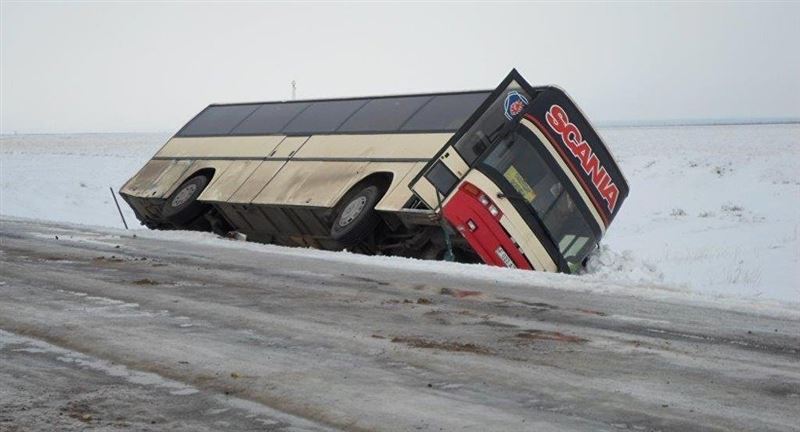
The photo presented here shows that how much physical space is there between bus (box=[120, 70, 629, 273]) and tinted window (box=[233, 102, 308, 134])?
5 centimetres

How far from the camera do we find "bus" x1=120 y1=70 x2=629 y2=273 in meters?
14.7

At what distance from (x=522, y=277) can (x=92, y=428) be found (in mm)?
6963

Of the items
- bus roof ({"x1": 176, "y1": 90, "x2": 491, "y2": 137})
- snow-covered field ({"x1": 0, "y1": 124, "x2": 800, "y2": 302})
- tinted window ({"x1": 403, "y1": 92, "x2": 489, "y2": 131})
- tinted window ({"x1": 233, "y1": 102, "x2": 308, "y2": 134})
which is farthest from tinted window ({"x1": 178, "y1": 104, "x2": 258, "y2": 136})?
snow-covered field ({"x1": 0, "y1": 124, "x2": 800, "y2": 302})

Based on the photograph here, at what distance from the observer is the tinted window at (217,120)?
20.9 m

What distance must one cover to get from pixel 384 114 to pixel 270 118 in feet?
10.3

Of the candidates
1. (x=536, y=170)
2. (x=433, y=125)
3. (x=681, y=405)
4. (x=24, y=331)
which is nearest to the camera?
(x=681, y=405)

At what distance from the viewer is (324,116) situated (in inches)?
747

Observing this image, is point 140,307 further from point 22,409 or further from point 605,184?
point 605,184

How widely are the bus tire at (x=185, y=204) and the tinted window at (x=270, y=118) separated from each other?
4.02 ft

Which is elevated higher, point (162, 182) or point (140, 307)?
point (140, 307)

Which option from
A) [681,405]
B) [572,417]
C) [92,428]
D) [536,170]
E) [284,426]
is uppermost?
[92,428]

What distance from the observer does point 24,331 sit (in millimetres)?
7645

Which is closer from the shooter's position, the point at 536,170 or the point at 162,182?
the point at 536,170

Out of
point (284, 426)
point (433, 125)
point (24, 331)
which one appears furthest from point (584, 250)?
point (284, 426)
